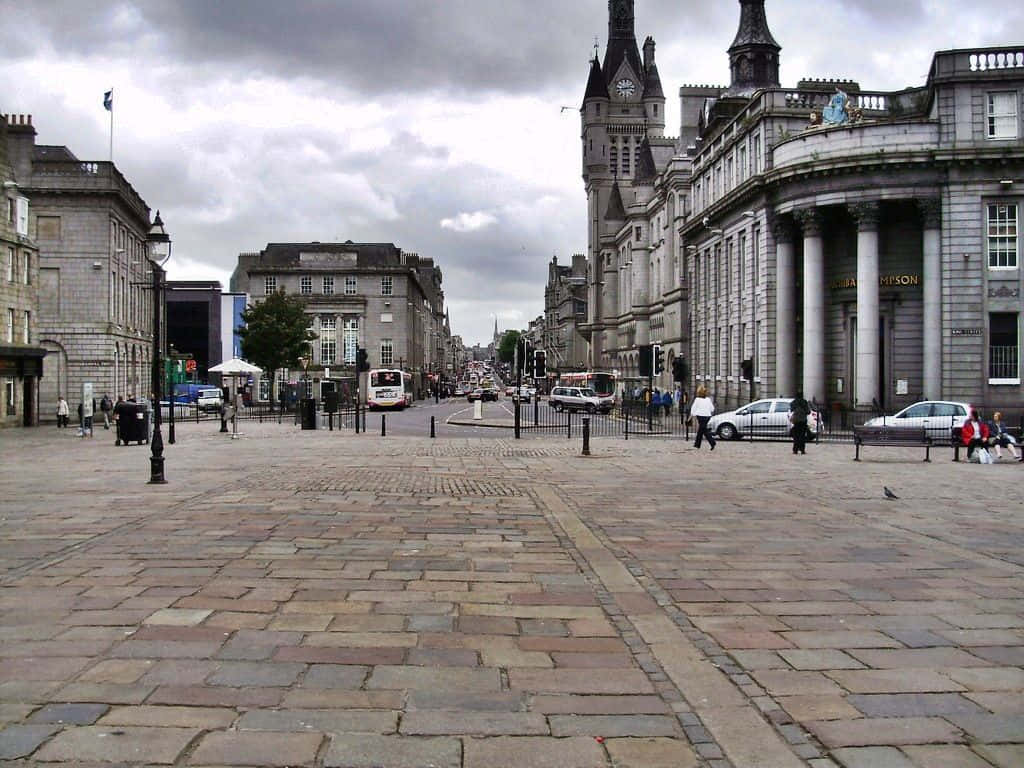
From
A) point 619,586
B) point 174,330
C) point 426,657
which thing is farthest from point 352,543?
point 174,330

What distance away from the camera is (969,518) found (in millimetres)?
12852

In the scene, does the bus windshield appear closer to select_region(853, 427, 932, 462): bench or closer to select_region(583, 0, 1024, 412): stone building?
select_region(583, 0, 1024, 412): stone building

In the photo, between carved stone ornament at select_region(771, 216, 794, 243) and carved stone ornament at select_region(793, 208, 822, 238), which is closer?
carved stone ornament at select_region(793, 208, 822, 238)

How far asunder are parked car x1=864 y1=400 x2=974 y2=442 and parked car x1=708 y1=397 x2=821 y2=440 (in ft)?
9.53

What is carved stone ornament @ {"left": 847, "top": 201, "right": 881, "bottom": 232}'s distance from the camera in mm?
38656

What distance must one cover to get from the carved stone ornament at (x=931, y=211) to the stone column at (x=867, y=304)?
1.78 meters

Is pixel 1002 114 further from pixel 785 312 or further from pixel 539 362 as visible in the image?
pixel 539 362

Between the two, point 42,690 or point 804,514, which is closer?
point 42,690

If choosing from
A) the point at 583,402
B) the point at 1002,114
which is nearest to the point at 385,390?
the point at 583,402

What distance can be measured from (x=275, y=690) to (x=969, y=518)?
35.1ft

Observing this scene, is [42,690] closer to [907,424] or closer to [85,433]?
[907,424]

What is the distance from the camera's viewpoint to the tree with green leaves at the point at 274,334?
6369 centimetres

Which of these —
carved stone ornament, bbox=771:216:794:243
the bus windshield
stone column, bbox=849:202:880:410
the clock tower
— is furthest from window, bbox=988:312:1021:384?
the clock tower

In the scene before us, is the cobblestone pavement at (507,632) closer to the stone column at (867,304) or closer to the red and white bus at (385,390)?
the stone column at (867,304)
